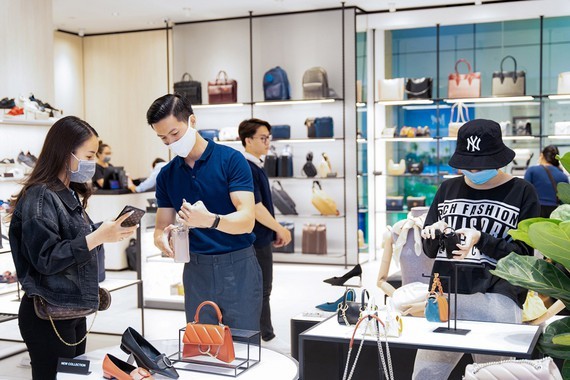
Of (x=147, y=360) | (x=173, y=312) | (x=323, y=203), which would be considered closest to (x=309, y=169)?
(x=323, y=203)

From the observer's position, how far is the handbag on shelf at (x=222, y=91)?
10.0m

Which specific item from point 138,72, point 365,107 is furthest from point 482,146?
point 138,72

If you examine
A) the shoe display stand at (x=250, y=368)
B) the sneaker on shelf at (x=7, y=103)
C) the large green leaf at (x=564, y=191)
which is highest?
the sneaker on shelf at (x=7, y=103)

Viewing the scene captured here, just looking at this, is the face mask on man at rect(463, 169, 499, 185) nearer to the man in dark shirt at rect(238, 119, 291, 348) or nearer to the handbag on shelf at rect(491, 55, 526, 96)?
the man in dark shirt at rect(238, 119, 291, 348)

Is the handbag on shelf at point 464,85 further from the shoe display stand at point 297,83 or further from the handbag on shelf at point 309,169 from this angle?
the handbag on shelf at point 309,169

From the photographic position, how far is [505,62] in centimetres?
1026

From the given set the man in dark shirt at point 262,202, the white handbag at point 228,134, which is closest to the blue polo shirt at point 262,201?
the man in dark shirt at point 262,202

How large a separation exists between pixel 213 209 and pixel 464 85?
23.1 ft

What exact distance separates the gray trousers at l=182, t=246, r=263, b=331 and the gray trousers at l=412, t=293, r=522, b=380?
731mm

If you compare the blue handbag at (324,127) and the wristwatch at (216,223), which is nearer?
the wristwatch at (216,223)

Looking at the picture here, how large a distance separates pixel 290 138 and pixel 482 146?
6958mm

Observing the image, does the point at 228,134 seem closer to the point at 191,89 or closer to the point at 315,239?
the point at 191,89

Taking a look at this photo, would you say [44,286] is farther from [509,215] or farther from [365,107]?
[365,107]

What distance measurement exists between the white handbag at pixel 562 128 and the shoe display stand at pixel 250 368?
7.78 metres
